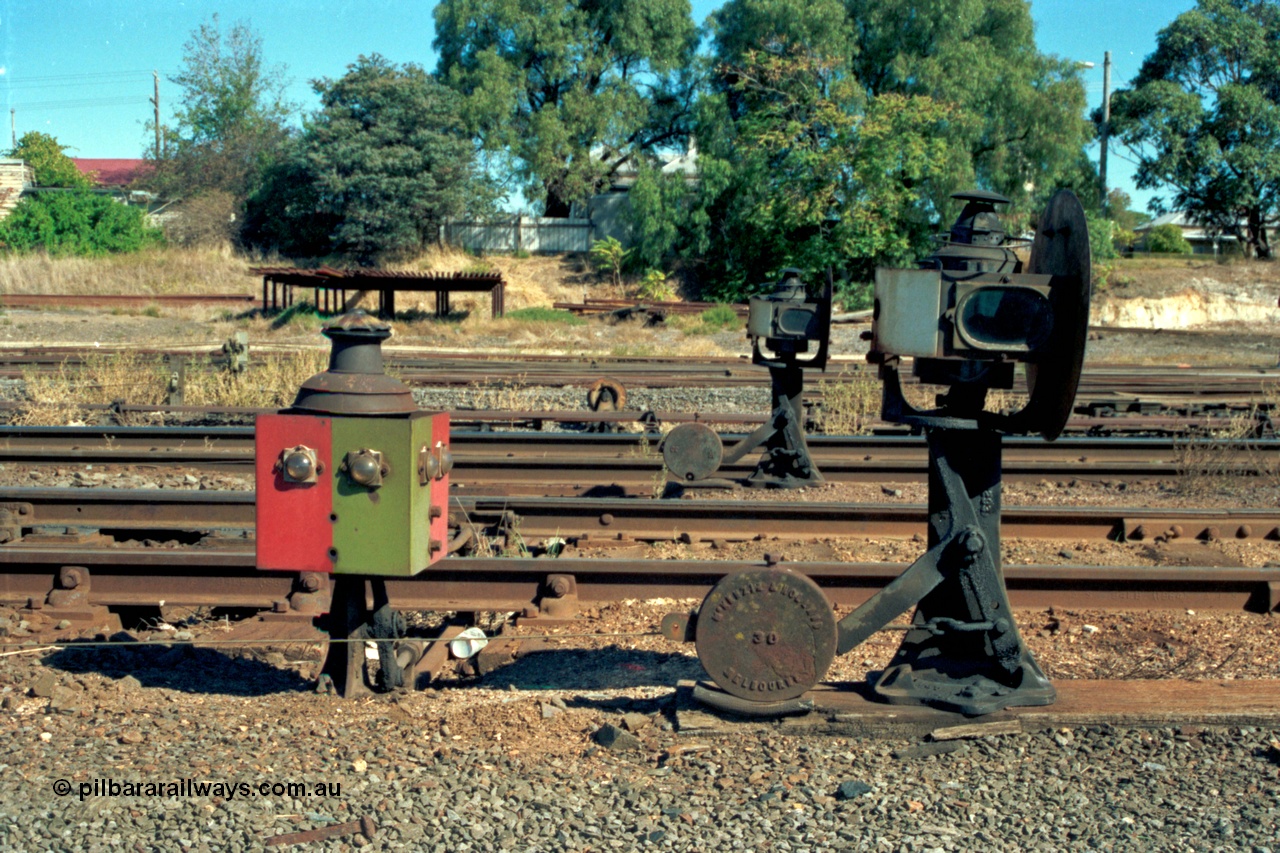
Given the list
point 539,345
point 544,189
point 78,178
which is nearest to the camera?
point 539,345

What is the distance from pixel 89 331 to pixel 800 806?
88.1 feet

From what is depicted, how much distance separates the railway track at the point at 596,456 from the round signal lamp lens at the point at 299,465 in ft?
13.6

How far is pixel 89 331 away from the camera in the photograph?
26.2m

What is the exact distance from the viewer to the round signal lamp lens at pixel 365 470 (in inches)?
151

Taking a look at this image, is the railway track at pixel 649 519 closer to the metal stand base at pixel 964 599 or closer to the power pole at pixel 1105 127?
the metal stand base at pixel 964 599

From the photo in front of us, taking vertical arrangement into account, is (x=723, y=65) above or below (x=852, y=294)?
above

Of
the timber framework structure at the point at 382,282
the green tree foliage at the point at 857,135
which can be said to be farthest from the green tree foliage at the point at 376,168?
the timber framework structure at the point at 382,282

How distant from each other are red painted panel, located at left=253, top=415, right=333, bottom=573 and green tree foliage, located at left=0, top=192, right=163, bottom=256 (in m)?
40.5

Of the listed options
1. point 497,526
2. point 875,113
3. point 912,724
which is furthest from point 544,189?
point 912,724

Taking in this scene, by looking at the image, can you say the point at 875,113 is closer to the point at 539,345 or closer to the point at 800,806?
the point at 539,345

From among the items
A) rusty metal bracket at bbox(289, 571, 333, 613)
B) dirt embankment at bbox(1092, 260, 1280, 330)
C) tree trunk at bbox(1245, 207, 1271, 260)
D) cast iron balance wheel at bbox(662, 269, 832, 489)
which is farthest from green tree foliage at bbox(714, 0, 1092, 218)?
rusty metal bracket at bbox(289, 571, 333, 613)

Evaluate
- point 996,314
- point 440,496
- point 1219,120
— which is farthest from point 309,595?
point 1219,120

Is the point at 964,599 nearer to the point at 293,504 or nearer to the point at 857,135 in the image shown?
the point at 293,504

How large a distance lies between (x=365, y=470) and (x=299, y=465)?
235 mm
